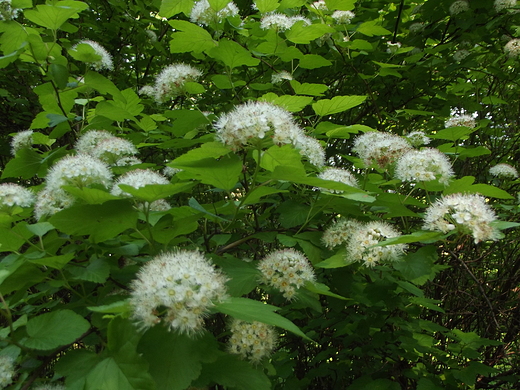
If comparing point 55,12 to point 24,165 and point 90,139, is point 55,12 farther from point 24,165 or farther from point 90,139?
point 24,165

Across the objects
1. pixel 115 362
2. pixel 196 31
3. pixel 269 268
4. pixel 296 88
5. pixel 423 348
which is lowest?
pixel 423 348

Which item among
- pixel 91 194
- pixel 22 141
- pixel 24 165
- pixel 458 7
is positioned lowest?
pixel 22 141

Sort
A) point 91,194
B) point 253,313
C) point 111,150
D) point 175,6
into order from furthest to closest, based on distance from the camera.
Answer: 1. point 175,6
2. point 111,150
3. point 91,194
4. point 253,313

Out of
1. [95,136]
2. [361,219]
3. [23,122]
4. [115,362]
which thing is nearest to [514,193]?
[361,219]

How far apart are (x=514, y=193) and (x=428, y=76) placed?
154 centimetres

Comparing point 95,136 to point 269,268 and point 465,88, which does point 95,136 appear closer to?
point 269,268

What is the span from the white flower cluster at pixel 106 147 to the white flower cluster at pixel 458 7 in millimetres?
2649

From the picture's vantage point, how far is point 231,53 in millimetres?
1872

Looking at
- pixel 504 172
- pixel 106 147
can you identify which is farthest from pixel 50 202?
pixel 504 172

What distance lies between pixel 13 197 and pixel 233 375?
3.37 ft

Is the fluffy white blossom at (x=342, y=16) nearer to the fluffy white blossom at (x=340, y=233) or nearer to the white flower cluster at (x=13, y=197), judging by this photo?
the fluffy white blossom at (x=340, y=233)

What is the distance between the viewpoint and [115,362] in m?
0.99

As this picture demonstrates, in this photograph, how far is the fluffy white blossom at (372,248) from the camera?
1.48 metres

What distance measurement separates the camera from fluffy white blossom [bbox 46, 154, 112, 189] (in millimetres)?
1373
